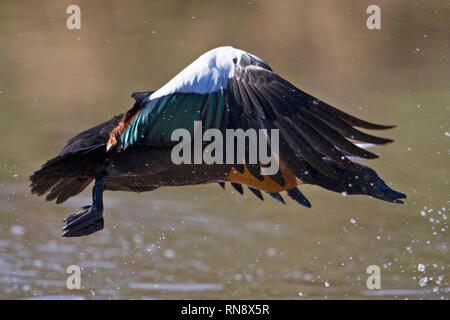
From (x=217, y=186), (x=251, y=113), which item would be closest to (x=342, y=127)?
(x=251, y=113)

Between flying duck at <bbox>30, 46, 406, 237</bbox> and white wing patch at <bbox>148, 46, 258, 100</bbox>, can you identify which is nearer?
flying duck at <bbox>30, 46, 406, 237</bbox>

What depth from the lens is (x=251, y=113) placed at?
398 cm

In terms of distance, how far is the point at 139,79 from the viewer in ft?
34.1

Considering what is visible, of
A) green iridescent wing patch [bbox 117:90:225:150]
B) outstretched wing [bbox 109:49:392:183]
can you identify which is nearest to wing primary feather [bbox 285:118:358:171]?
outstretched wing [bbox 109:49:392:183]

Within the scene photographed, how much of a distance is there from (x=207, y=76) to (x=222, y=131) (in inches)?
13.8

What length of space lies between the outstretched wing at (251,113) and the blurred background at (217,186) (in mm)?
1567

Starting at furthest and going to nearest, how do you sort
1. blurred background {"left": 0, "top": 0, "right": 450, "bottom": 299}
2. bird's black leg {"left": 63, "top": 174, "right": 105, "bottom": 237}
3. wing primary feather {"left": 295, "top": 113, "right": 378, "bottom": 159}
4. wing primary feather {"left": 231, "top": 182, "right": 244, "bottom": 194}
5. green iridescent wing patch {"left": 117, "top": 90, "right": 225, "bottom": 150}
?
blurred background {"left": 0, "top": 0, "right": 450, "bottom": 299}
wing primary feather {"left": 231, "top": 182, "right": 244, "bottom": 194}
bird's black leg {"left": 63, "top": 174, "right": 105, "bottom": 237}
green iridescent wing patch {"left": 117, "top": 90, "right": 225, "bottom": 150}
wing primary feather {"left": 295, "top": 113, "right": 378, "bottom": 159}

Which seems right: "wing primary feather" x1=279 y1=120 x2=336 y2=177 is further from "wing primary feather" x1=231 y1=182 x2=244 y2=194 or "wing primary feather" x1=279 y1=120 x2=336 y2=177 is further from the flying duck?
"wing primary feather" x1=231 y1=182 x2=244 y2=194

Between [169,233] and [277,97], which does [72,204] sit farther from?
[277,97]

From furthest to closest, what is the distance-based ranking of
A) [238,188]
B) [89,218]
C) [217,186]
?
[217,186], [238,188], [89,218]

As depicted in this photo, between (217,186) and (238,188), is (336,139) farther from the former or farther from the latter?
(217,186)

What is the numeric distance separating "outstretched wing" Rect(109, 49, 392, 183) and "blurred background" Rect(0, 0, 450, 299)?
1.57 m

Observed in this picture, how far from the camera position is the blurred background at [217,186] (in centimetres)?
557

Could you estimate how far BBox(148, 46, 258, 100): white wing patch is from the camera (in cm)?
412
